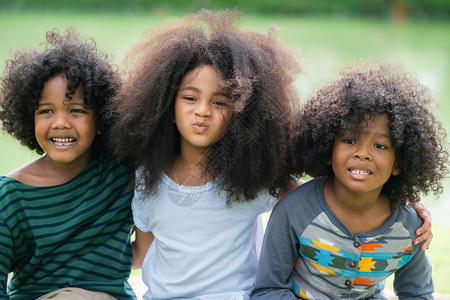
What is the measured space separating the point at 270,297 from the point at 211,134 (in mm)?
613

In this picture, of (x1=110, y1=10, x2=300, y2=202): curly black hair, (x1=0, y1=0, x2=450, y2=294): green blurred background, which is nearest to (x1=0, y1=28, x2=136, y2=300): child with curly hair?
(x1=110, y1=10, x2=300, y2=202): curly black hair

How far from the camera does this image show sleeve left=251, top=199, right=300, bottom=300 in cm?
219

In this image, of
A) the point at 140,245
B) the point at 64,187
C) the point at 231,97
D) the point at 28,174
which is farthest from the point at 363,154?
the point at 28,174

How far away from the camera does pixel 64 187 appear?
2307 mm

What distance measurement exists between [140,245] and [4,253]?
0.54 metres

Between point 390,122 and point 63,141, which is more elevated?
point 390,122

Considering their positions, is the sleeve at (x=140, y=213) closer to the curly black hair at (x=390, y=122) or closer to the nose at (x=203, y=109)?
the nose at (x=203, y=109)

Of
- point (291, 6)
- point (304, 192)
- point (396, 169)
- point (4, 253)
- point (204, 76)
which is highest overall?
point (291, 6)

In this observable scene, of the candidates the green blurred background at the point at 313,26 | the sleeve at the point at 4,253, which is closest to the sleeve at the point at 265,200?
the sleeve at the point at 4,253

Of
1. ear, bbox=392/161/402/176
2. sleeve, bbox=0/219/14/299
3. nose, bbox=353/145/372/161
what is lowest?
sleeve, bbox=0/219/14/299

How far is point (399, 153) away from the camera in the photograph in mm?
2109

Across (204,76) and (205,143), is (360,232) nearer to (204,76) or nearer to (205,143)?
(205,143)

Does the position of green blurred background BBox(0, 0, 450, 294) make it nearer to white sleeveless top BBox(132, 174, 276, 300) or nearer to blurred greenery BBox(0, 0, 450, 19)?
blurred greenery BBox(0, 0, 450, 19)

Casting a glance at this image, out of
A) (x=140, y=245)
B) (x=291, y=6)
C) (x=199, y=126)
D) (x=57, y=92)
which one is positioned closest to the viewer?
(x=199, y=126)
